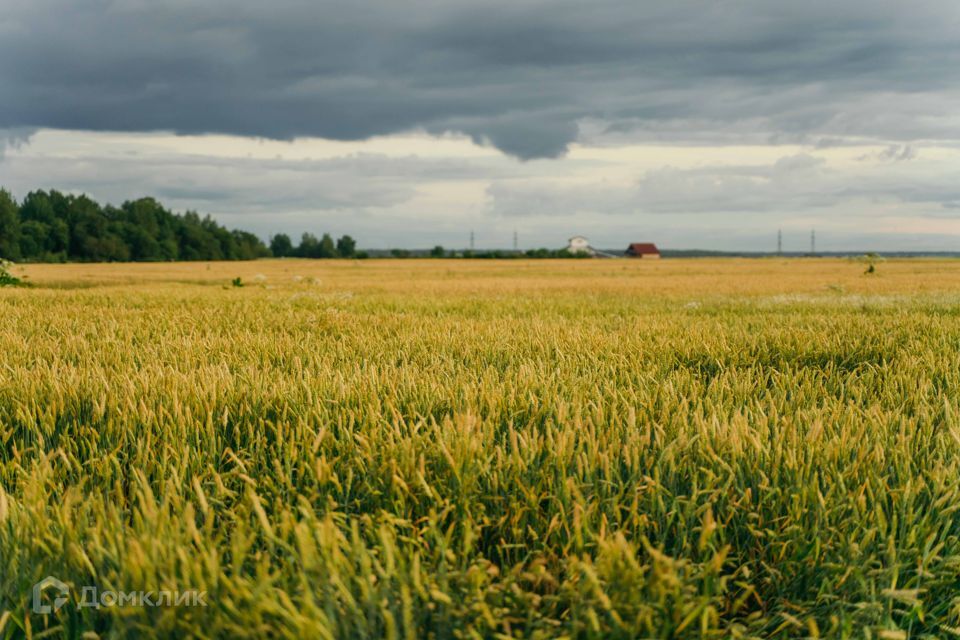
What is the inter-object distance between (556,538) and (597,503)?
14cm

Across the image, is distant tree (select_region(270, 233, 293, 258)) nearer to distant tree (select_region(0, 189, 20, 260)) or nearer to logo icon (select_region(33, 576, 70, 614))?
distant tree (select_region(0, 189, 20, 260))

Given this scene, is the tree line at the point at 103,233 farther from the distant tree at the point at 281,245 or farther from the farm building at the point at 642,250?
the farm building at the point at 642,250

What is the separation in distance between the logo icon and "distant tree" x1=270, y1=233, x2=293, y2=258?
167252 mm

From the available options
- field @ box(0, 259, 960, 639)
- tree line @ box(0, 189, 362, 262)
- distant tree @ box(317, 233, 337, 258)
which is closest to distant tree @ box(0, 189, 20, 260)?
tree line @ box(0, 189, 362, 262)

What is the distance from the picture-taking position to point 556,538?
1.78m

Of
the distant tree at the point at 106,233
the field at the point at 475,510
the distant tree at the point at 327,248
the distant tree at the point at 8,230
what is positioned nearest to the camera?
the field at the point at 475,510

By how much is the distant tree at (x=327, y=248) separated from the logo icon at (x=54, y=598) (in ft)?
484

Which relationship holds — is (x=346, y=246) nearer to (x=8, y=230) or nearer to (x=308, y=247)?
(x=308, y=247)

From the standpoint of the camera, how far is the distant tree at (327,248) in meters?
147

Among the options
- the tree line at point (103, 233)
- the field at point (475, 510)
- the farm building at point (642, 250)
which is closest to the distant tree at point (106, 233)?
the tree line at point (103, 233)

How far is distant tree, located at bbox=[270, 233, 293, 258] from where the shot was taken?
163000 millimetres

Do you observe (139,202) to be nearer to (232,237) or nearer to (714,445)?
(232,237)

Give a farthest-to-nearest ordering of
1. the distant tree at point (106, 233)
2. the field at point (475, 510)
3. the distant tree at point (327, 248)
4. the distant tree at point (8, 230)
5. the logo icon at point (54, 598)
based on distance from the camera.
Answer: the distant tree at point (327, 248) → the distant tree at point (106, 233) → the distant tree at point (8, 230) → the logo icon at point (54, 598) → the field at point (475, 510)

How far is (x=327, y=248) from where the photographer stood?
5930 inches
